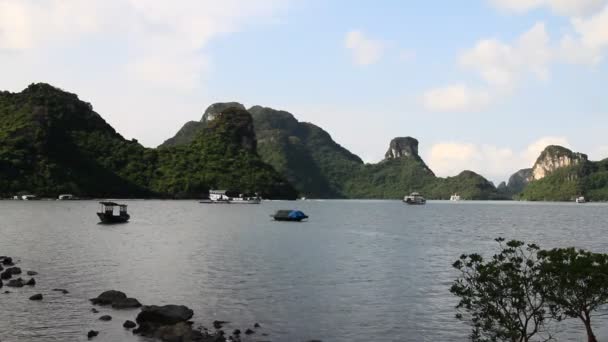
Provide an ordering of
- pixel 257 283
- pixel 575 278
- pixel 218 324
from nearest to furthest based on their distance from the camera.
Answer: pixel 575 278, pixel 218 324, pixel 257 283

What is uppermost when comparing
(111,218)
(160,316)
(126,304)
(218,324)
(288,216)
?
(288,216)

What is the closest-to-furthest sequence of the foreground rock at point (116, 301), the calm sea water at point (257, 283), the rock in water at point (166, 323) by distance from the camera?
the rock in water at point (166, 323), the calm sea water at point (257, 283), the foreground rock at point (116, 301)

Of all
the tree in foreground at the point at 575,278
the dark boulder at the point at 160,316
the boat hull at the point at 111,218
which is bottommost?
the dark boulder at the point at 160,316

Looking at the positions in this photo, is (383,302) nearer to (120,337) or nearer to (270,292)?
(270,292)

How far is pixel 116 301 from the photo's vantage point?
37000mm

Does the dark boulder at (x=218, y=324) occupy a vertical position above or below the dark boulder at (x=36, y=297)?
below

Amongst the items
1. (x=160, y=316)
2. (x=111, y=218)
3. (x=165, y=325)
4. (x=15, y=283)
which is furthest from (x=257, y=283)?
(x=111, y=218)

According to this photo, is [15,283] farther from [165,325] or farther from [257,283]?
[165,325]

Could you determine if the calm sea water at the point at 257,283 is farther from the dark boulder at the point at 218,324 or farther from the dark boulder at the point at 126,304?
the dark boulder at the point at 126,304

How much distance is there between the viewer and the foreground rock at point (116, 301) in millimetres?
36344

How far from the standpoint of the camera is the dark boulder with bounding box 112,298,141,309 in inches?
1425

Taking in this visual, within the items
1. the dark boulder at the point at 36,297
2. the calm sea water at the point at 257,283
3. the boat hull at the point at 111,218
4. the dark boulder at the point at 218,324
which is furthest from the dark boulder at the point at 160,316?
the boat hull at the point at 111,218

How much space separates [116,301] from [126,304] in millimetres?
1070

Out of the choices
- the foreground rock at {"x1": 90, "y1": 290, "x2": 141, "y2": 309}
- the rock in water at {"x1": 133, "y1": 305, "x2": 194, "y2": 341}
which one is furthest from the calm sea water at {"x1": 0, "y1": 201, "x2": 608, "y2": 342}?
the rock in water at {"x1": 133, "y1": 305, "x2": 194, "y2": 341}
